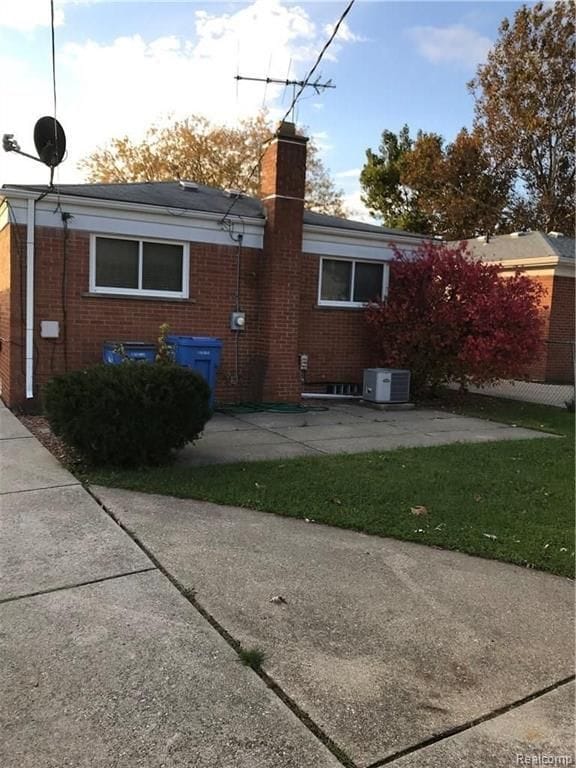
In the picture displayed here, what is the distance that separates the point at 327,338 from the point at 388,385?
5.16 ft

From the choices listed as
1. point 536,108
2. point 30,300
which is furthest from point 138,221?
point 536,108

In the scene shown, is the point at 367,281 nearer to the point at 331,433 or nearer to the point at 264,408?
the point at 264,408

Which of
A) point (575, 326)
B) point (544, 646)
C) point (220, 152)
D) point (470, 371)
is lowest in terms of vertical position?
point (544, 646)

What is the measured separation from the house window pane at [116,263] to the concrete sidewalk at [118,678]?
6.31 m

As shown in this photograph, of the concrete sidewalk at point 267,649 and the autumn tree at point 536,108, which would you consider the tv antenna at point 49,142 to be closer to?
the concrete sidewalk at point 267,649

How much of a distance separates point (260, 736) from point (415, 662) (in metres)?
0.93

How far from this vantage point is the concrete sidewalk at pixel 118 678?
225cm

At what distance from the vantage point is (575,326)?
17438mm

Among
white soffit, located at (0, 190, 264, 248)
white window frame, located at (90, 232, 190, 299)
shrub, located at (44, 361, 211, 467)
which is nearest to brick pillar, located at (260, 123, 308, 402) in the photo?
white soffit, located at (0, 190, 264, 248)

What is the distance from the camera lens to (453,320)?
11.2m

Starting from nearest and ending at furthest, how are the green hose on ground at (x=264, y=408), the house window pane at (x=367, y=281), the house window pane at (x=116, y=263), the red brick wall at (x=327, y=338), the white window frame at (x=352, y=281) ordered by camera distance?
the house window pane at (x=116, y=263), the green hose on ground at (x=264, y=408), the red brick wall at (x=327, y=338), the white window frame at (x=352, y=281), the house window pane at (x=367, y=281)

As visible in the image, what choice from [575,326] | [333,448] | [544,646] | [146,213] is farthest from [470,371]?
[544,646]

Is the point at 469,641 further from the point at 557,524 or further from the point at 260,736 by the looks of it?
the point at 557,524

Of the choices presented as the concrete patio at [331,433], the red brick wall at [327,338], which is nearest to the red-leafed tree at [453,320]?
the red brick wall at [327,338]
